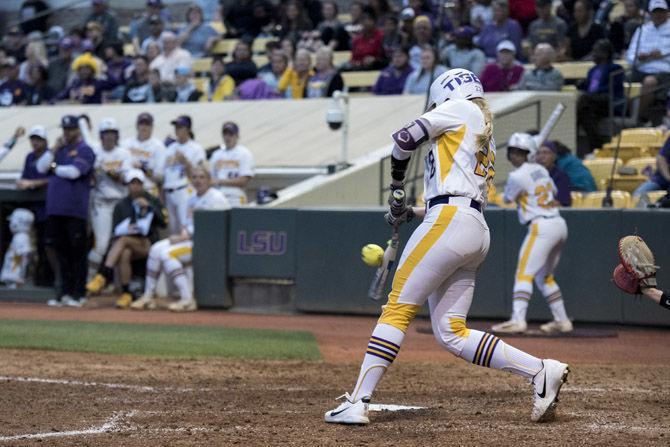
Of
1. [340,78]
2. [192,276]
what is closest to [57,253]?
[192,276]

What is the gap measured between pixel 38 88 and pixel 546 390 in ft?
55.9

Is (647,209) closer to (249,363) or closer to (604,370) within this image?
(604,370)

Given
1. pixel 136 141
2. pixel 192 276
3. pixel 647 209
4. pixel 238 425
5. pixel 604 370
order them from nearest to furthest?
pixel 238 425 → pixel 604 370 → pixel 647 209 → pixel 192 276 → pixel 136 141

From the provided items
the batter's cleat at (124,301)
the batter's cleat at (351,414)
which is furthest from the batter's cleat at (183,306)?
the batter's cleat at (351,414)

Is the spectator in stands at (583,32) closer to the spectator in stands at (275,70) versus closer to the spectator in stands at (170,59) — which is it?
the spectator in stands at (275,70)

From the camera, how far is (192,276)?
1455 centimetres

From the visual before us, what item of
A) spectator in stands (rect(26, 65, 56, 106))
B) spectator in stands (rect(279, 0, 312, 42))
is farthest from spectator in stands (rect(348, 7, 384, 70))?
spectator in stands (rect(26, 65, 56, 106))

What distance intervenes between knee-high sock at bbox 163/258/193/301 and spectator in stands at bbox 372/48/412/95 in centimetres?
511

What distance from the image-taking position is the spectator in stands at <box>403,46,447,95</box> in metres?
16.6

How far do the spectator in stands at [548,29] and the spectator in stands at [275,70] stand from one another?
13.5 ft

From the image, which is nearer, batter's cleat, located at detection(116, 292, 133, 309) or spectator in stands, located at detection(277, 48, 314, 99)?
batter's cleat, located at detection(116, 292, 133, 309)

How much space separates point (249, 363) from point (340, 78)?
29.4 feet

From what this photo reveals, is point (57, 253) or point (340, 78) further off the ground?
point (340, 78)

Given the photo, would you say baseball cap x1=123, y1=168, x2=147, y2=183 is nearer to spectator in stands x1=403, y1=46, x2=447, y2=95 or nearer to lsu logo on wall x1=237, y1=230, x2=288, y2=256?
lsu logo on wall x1=237, y1=230, x2=288, y2=256
